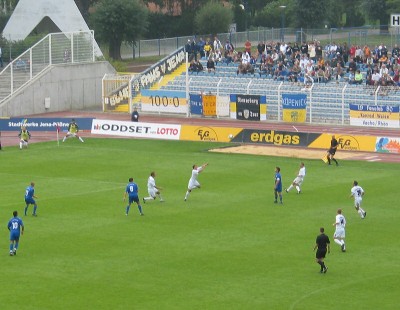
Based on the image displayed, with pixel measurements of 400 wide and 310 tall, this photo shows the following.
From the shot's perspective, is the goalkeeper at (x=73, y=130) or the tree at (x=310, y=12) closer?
the goalkeeper at (x=73, y=130)

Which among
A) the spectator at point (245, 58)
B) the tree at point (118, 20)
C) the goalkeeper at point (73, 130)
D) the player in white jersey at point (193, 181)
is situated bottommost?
the player in white jersey at point (193, 181)

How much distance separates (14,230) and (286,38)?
66665 mm

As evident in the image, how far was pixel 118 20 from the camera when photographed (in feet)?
332

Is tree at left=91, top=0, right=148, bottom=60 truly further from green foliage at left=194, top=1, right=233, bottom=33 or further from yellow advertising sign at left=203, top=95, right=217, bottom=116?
yellow advertising sign at left=203, top=95, right=217, bottom=116

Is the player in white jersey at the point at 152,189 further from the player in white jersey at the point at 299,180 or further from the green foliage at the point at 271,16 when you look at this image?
the green foliage at the point at 271,16

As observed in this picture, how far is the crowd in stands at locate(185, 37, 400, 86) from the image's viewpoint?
7781 centimetres

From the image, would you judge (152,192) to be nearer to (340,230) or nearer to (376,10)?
(340,230)

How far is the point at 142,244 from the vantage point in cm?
3994

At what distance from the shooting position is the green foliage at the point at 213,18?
110 m

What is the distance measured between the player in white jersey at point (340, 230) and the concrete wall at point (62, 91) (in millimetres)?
45111

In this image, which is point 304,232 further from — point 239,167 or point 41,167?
point 41,167

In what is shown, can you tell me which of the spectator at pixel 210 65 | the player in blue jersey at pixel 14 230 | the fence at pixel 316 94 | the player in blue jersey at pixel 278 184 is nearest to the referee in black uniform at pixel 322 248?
the player in blue jersey at pixel 14 230

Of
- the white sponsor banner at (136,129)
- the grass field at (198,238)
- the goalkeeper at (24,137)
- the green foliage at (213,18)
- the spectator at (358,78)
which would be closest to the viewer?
the grass field at (198,238)

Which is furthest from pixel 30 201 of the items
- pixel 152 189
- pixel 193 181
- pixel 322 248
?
pixel 322 248
